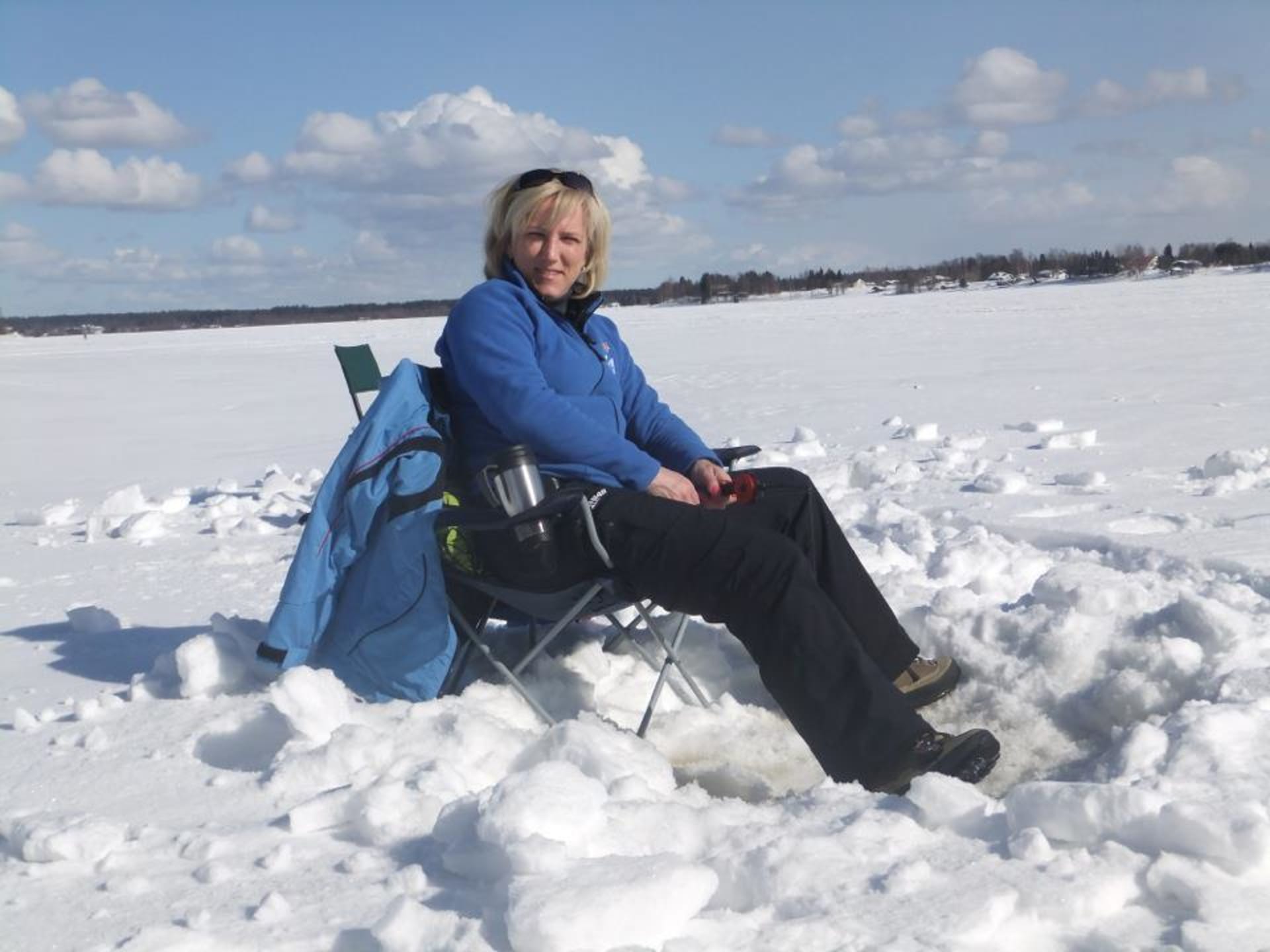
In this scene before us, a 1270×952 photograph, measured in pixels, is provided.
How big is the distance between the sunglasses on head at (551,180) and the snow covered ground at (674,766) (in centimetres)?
136

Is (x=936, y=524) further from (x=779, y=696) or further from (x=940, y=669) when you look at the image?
(x=779, y=696)

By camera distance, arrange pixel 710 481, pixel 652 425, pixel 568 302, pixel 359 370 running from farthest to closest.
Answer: pixel 359 370 < pixel 652 425 < pixel 710 481 < pixel 568 302

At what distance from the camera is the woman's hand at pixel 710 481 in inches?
149

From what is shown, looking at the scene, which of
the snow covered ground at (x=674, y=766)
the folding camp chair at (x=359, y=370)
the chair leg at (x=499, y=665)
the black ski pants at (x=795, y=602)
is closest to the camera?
the snow covered ground at (x=674, y=766)

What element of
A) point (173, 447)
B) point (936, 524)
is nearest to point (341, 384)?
point (173, 447)

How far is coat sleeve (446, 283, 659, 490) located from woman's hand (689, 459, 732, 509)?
1.15ft

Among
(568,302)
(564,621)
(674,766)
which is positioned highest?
(568,302)

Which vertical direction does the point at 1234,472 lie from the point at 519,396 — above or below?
below

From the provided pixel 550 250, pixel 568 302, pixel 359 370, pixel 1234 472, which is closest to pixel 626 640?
pixel 568 302

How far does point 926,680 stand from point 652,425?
1.18 metres

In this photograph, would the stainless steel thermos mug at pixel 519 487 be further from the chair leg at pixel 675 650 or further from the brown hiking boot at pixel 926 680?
the brown hiking boot at pixel 926 680

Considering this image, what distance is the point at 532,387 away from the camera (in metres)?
3.40

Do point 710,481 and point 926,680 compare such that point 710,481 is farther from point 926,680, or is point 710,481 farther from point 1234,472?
point 1234,472

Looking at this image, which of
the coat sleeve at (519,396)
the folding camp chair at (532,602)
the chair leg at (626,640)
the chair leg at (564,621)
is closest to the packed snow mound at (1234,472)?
the chair leg at (626,640)
